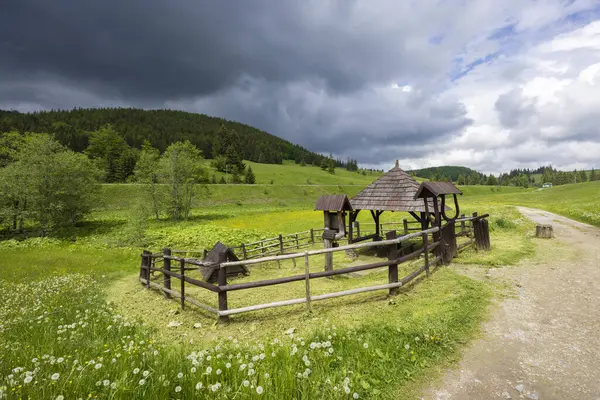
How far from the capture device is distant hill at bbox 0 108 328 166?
109394 mm

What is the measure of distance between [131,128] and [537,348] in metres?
168

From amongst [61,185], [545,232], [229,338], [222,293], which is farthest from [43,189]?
[545,232]

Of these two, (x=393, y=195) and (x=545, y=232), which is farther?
(x=545, y=232)

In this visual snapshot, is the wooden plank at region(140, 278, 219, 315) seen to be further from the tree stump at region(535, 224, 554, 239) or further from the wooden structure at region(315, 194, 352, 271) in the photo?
the tree stump at region(535, 224, 554, 239)

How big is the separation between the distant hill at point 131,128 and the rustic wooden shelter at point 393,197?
11838cm

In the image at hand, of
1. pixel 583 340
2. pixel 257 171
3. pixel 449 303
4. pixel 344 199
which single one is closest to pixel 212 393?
pixel 449 303

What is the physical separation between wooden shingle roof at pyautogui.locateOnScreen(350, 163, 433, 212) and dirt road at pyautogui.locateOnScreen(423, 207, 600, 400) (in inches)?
217

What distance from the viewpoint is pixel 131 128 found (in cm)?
14012

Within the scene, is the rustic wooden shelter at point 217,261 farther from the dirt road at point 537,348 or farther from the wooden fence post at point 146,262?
the dirt road at point 537,348

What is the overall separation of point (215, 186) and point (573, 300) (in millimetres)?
63329

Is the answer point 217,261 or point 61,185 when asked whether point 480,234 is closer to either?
point 217,261

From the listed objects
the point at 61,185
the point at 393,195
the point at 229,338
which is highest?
the point at 61,185

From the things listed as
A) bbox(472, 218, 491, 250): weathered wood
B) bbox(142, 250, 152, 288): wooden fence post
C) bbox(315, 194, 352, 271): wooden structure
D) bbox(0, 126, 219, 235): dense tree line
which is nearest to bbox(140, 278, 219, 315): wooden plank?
bbox(142, 250, 152, 288): wooden fence post

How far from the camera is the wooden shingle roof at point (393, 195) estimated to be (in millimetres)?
13500
